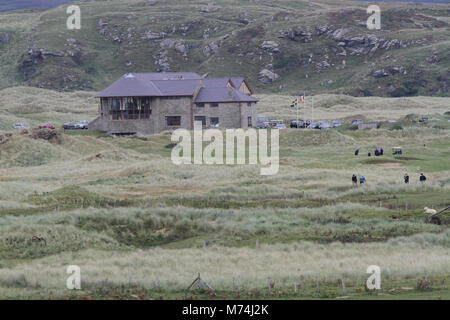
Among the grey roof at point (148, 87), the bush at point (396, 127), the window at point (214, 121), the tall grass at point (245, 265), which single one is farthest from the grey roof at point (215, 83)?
the tall grass at point (245, 265)

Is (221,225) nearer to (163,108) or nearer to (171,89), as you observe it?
(163,108)

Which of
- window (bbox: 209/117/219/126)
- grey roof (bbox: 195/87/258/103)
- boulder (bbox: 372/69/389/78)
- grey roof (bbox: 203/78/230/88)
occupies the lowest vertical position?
window (bbox: 209/117/219/126)

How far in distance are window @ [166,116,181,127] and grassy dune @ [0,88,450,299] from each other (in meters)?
21.9

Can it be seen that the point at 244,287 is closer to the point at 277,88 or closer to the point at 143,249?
the point at 143,249

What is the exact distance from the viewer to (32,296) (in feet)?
78.1

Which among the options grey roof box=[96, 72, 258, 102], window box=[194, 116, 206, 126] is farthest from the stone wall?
grey roof box=[96, 72, 258, 102]

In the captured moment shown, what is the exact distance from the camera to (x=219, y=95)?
329 ft

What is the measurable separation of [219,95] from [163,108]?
28.5ft

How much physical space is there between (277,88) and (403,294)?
178838mm

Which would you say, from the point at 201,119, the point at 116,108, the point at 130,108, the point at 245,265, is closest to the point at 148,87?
the point at 130,108

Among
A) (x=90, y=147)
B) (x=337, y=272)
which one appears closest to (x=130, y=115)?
(x=90, y=147)

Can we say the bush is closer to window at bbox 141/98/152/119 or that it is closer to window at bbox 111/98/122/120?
window at bbox 141/98/152/119

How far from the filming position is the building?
→ 98.4 metres

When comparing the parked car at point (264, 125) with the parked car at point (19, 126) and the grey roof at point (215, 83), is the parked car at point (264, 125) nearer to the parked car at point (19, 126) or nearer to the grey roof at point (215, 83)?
the grey roof at point (215, 83)
